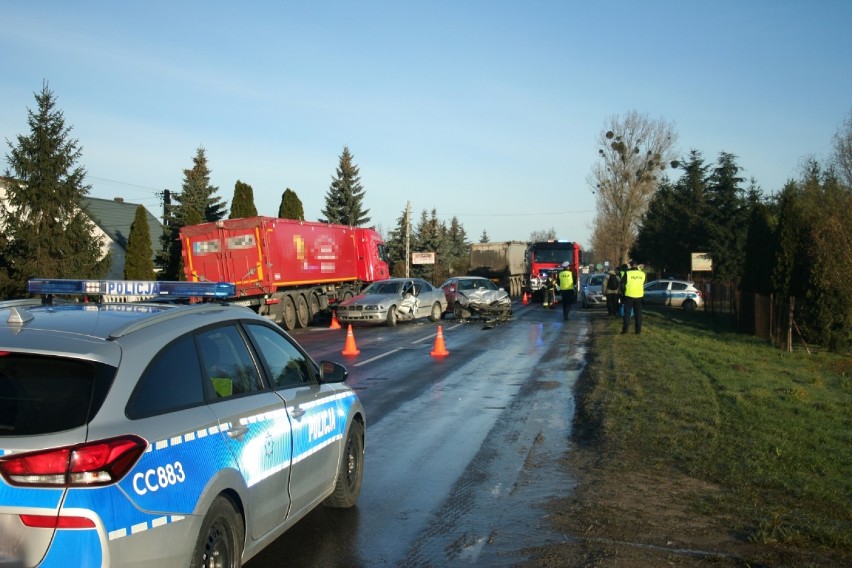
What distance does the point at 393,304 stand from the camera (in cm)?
2756

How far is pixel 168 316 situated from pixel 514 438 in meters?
5.92

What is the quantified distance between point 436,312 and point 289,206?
2637 cm

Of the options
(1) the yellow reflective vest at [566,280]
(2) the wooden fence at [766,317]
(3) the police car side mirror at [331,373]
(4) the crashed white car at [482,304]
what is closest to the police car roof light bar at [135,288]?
(3) the police car side mirror at [331,373]

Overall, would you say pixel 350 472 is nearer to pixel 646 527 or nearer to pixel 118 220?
pixel 646 527

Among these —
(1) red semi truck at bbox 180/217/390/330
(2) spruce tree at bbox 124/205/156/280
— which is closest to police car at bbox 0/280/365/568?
(1) red semi truck at bbox 180/217/390/330

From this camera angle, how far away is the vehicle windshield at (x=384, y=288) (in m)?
28.8

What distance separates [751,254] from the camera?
2730 cm

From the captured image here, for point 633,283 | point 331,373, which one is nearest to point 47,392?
point 331,373

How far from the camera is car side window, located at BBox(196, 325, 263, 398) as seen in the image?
4.75 metres

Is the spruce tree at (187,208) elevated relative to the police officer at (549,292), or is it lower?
elevated

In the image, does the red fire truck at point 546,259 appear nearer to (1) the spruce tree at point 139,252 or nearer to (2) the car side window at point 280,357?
(1) the spruce tree at point 139,252

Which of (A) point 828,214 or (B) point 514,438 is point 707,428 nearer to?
(B) point 514,438

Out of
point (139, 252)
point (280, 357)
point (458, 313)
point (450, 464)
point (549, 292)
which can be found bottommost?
point (450, 464)

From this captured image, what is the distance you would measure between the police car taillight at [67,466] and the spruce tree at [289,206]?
50.7 metres
